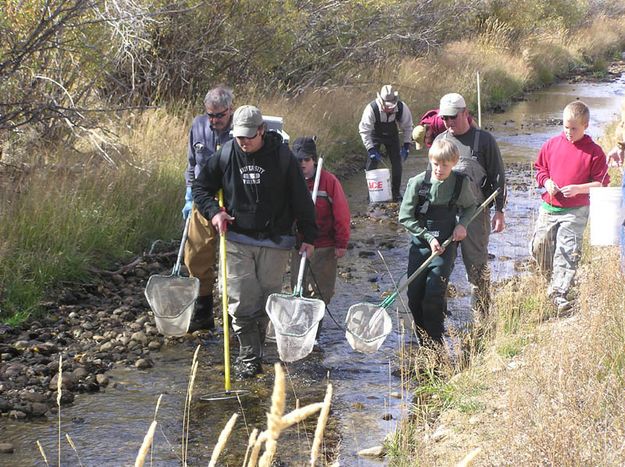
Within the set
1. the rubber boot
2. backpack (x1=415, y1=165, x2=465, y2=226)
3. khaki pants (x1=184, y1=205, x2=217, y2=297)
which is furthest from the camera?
the rubber boot

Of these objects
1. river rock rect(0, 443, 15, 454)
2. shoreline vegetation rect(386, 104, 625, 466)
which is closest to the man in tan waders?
shoreline vegetation rect(386, 104, 625, 466)

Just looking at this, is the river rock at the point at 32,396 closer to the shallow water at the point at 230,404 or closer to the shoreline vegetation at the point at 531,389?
the shallow water at the point at 230,404

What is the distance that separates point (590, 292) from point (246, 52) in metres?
9.60

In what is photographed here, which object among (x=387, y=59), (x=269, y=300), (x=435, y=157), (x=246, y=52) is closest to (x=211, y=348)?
(x=269, y=300)

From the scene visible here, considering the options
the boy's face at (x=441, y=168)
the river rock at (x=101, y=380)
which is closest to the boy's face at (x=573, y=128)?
the boy's face at (x=441, y=168)

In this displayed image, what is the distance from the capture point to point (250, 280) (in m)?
6.59

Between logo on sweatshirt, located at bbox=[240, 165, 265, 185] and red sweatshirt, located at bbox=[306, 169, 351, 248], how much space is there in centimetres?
82

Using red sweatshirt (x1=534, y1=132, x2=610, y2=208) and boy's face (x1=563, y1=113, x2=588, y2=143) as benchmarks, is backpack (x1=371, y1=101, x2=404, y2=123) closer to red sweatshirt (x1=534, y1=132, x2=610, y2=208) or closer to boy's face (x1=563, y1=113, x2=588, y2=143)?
red sweatshirt (x1=534, y1=132, x2=610, y2=208)

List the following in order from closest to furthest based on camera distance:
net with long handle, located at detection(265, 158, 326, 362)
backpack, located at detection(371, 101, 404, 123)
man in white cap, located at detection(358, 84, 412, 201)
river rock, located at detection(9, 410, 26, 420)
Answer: river rock, located at detection(9, 410, 26, 420), net with long handle, located at detection(265, 158, 326, 362), man in white cap, located at detection(358, 84, 412, 201), backpack, located at detection(371, 101, 404, 123)

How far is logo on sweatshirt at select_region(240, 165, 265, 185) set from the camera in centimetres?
631

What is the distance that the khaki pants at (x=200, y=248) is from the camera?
24.6 feet

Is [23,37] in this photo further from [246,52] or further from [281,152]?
[246,52]

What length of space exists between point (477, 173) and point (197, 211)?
225 centimetres

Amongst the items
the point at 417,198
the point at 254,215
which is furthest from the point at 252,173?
the point at 417,198
